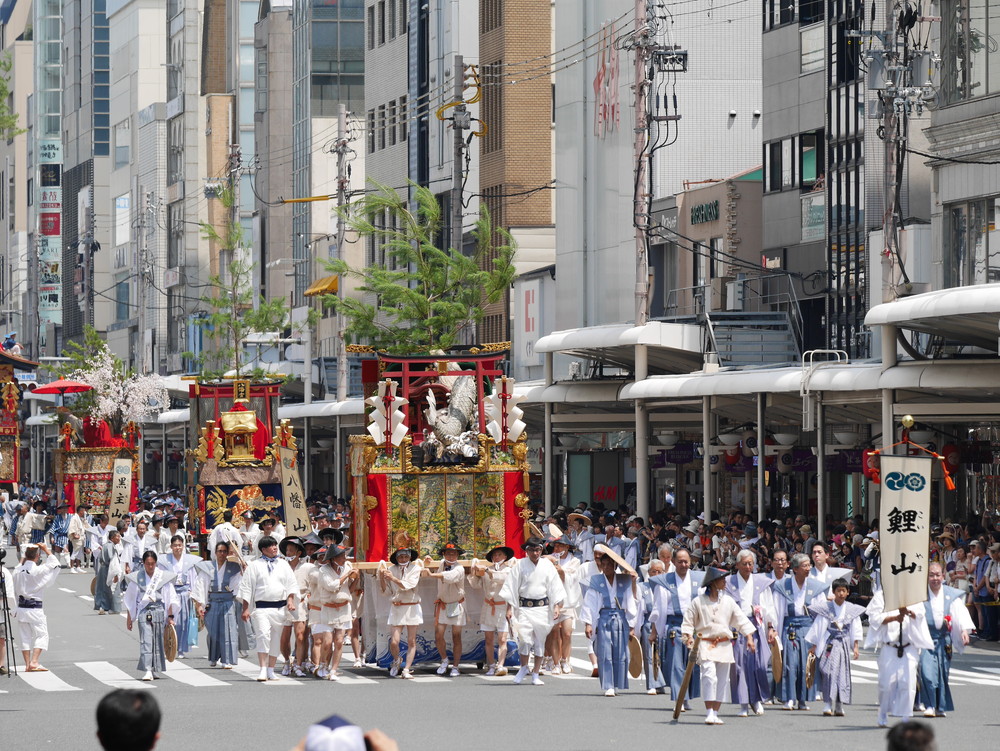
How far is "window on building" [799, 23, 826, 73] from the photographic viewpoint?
43.1 metres

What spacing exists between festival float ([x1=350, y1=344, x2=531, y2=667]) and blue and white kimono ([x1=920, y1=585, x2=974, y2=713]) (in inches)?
265

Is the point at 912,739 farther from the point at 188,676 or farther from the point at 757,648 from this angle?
the point at 188,676

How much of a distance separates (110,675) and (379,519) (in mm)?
3432

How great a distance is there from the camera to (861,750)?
15.1m

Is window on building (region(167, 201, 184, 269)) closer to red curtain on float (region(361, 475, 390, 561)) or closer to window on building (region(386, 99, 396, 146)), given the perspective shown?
window on building (region(386, 99, 396, 146))

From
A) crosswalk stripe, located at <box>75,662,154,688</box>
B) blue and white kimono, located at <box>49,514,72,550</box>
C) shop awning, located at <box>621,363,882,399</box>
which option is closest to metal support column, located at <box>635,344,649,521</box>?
shop awning, located at <box>621,363,882,399</box>

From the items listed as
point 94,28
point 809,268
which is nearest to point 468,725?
point 809,268

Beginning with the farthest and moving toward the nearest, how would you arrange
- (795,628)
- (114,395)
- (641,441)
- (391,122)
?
(391,122), (114,395), (641,441), (795,628)

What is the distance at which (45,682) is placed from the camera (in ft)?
68.5

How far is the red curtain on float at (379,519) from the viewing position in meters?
22.7

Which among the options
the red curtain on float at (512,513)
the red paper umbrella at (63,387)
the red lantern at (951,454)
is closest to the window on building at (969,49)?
the red lantern at (951,454)

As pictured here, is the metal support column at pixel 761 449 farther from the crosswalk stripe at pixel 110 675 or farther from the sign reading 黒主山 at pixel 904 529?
the sign reading 黒主山 at pixel 904 529

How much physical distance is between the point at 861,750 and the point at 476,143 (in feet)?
152

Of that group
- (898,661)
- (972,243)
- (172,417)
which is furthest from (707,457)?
(172,417)
